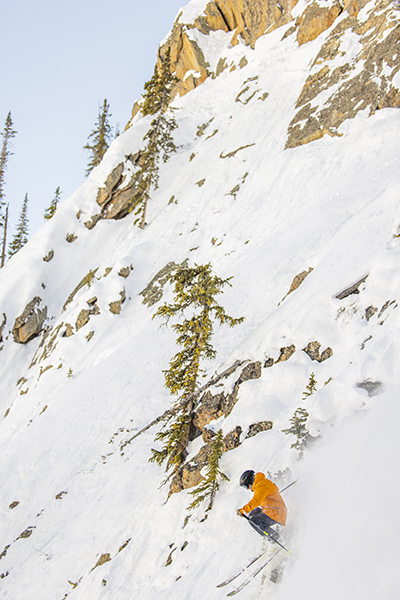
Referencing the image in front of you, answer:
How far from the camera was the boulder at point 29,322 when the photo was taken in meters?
25.8

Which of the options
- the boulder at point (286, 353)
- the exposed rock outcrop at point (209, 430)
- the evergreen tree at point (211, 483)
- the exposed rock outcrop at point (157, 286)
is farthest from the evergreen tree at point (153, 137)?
the evergreen tree at point (211, 483)

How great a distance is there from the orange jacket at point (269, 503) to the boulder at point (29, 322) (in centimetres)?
2476

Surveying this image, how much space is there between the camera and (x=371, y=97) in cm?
2238

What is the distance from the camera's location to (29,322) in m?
26.1

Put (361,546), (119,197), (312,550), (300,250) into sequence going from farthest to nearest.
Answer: (119,197)
(300,250)
(312,550)
(361,546)

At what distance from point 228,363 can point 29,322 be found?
68.2 feet

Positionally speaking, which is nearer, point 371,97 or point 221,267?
point 221,267

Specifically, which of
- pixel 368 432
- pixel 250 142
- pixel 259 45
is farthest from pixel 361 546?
pixel 259 45

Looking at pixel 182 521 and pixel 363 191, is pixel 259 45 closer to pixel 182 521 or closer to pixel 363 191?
pixel 363 191

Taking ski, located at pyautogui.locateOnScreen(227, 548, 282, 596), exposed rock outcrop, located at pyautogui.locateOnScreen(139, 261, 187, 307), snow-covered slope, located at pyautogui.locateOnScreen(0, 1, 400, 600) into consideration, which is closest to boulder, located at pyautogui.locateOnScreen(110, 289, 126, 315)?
snow-covered slope, located at pyautogui.locateOnScreen(0, 1, 400, 600)

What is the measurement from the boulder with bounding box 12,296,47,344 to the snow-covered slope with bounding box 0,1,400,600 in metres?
0.41

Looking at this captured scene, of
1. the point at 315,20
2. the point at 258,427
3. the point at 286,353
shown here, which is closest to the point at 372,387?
the point at 258,427

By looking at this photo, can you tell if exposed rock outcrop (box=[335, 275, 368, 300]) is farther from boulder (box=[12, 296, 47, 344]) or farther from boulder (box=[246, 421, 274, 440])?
boulder (box=[12, 296, 47, 344])

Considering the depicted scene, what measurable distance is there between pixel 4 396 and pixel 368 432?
2427cm
